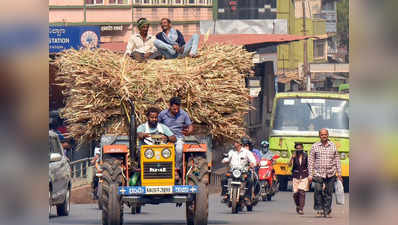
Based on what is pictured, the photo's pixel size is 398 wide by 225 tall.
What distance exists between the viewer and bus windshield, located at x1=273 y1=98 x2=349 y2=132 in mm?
27766

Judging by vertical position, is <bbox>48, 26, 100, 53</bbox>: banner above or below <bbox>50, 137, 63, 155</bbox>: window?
above

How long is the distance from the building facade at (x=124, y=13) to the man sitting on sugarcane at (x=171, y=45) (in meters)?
38.1

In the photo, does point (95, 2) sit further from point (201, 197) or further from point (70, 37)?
point (201, 197)

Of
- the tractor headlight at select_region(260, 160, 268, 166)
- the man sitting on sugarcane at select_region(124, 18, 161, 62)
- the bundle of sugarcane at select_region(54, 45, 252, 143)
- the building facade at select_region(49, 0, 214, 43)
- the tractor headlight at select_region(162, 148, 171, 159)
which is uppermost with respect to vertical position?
the building facade at select_region(49, 0, 214, 43)

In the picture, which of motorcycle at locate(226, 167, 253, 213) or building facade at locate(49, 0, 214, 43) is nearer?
motorcycle at locate(226, 167, 253, 213)

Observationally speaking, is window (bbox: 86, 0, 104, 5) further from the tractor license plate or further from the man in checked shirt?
the tractor license plate

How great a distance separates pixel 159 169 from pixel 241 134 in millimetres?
1829

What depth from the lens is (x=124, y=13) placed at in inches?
2201

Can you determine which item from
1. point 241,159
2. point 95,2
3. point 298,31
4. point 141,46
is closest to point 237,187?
point 241,159

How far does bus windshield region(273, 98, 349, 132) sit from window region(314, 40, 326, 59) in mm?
48443

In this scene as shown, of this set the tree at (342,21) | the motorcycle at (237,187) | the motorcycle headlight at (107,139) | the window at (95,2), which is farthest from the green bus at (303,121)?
the tree at (342,21)

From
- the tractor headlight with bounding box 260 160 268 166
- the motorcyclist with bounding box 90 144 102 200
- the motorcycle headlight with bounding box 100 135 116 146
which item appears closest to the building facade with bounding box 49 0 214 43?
the tractor headlight with bounding box 260 160 268 166

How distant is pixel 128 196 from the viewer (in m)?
12.7

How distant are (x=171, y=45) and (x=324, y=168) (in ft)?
A: 13.1
